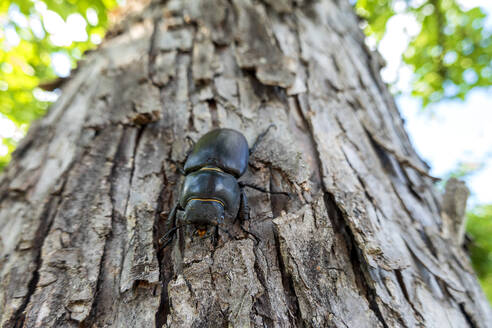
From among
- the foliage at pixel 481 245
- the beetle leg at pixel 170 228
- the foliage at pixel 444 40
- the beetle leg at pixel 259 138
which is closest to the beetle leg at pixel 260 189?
the beetle leg at pixel 259 138

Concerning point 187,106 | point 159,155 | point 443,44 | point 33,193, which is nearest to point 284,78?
point 187,106

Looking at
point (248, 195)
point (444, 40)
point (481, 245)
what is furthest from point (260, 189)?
point (444, 40)

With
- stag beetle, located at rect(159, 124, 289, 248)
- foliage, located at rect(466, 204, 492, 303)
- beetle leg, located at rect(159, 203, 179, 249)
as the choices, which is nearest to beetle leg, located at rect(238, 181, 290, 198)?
stag beetle, located at rect(159, 124, 289, 248)

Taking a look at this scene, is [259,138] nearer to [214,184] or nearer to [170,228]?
[214,184]

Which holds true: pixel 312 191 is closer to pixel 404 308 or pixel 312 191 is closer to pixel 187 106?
pixel 404 308

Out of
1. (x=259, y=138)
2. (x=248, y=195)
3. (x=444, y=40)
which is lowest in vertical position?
(x=248, y=195)

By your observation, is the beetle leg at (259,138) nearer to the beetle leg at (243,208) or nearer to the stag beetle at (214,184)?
the stag beetle at (214,184)
